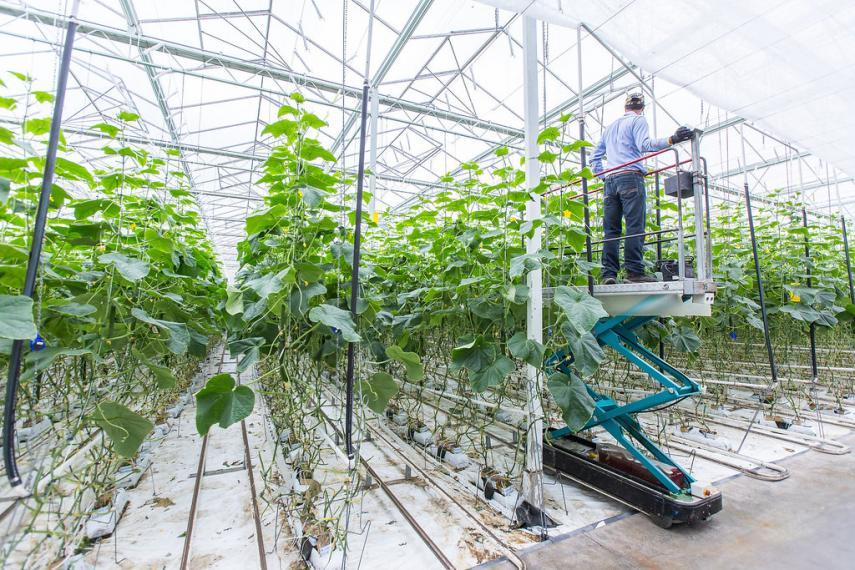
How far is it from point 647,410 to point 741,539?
618 millimetres

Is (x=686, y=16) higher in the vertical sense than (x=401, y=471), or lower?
higher

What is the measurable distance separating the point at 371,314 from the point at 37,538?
1.50 metres

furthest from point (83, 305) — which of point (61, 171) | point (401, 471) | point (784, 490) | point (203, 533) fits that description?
point (784, 490)

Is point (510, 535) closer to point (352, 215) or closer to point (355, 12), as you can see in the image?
point (352, 215)

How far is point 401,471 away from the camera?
7.87 feet

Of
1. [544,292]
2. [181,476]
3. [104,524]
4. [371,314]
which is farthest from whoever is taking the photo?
[181,476]

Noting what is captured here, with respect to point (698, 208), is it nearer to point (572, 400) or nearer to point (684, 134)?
point (684, 134)

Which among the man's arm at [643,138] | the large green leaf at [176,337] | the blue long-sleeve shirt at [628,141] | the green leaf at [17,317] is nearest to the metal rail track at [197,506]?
the large green leaf at [176,337]

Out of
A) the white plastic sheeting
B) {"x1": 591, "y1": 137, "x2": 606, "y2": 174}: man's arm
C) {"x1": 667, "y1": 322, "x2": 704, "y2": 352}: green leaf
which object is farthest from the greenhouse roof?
{"x1": 667, "y1": 322, "x2": 704, "y2": 352}: green leaf

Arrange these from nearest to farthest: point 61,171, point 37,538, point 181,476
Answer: point 61,171 → point 37,538 → point 181,476

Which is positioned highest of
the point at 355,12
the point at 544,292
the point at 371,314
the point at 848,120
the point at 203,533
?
the point at 355,12

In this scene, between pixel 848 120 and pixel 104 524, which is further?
pixel 848 120

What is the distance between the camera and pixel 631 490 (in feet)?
6.34

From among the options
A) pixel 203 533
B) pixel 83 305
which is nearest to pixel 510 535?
pixel 203 533
